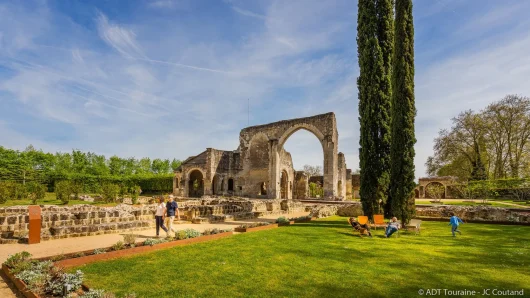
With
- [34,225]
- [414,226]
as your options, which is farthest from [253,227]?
[34,225]

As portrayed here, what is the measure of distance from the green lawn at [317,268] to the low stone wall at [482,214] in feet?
18.2

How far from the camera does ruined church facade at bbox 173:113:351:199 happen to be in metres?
28.6

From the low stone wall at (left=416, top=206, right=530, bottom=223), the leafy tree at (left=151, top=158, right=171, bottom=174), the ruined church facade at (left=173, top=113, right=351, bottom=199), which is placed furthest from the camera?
the leafy tree at (left=151, top=158, right=171, bottom=174)

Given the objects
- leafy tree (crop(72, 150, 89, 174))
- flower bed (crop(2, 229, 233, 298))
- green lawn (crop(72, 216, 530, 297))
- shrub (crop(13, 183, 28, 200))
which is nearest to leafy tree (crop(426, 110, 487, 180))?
green lawn (crop(72, 216, 530, 297))

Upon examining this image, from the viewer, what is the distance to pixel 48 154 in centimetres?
4644

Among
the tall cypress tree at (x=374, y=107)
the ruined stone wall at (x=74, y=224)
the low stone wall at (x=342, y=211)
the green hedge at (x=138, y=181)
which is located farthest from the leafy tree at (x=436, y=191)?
the green hedge at (x=138, y=181)

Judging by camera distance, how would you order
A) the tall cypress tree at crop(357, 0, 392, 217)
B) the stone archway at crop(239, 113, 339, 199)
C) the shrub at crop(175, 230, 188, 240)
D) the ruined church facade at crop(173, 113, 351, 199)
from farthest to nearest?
the ruined church facade at crop(173, 113, 351, 199)
the stone archway at crop(239, 113, 339, 199)
the tall cypress tree at crop(357, 0, 392, 217)
the shrub at crop(175, 230, 188, 240)

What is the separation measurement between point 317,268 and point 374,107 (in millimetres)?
8158

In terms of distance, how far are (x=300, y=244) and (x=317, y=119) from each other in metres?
20.0

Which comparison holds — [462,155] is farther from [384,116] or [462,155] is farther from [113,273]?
[113,273]

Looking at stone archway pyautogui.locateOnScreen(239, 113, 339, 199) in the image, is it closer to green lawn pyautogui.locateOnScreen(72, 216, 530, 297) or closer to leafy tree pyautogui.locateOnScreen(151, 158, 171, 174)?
green lawn pyautogui.locateOnScreen(72, 216, 530, 297)

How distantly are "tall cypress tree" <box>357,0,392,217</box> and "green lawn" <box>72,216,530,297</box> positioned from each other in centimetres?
336

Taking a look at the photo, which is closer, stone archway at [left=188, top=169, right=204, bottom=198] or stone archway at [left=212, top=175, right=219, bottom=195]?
stone archway at [left=212, top=175, right=219, bottom=195]

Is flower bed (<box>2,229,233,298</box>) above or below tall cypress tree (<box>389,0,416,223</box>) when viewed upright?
below
